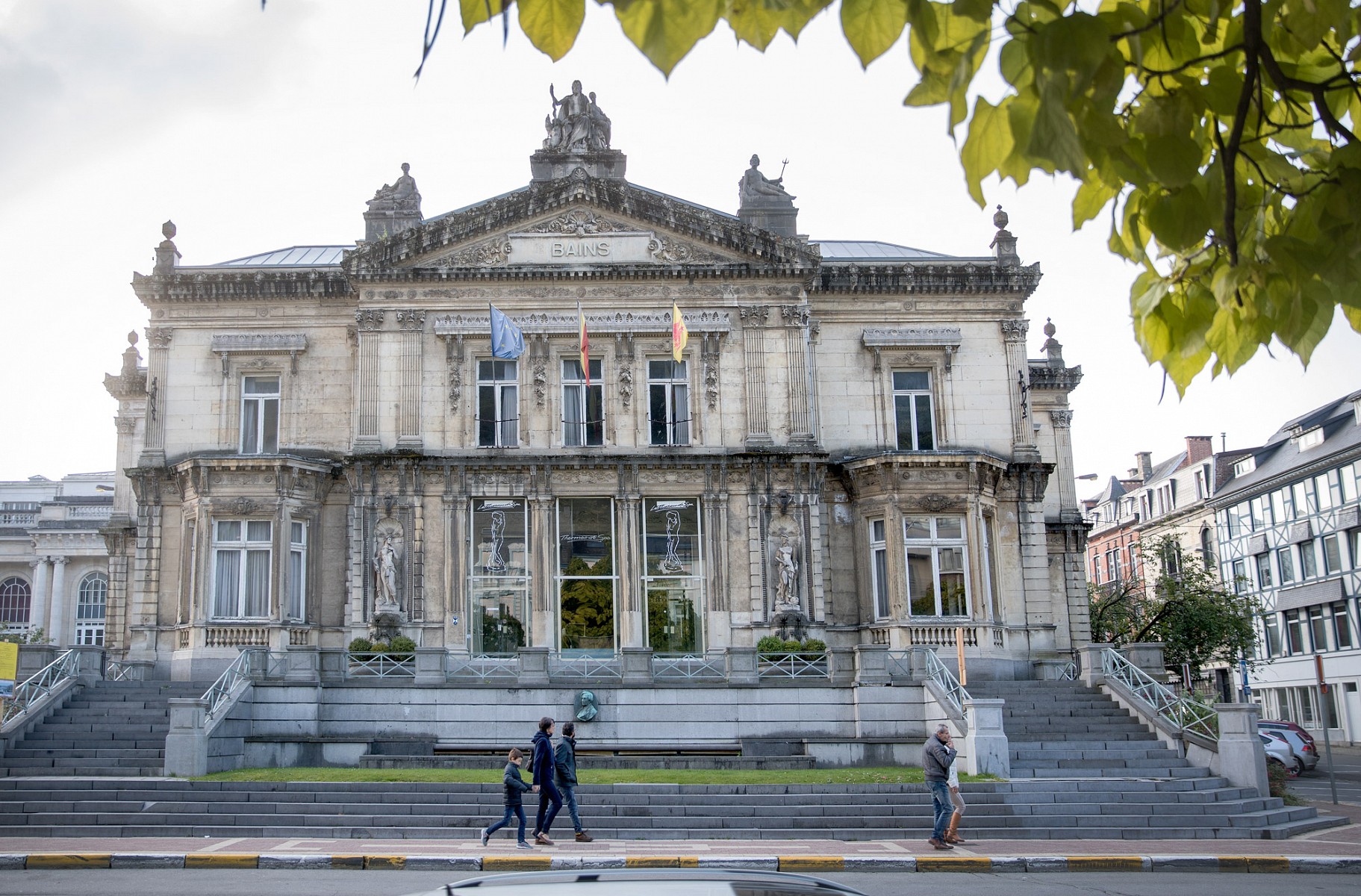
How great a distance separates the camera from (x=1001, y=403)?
119 ft

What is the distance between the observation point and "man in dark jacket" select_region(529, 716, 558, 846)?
19.3 m

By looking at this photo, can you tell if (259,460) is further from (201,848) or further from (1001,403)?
(1001,403)

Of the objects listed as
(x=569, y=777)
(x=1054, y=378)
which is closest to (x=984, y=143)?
(x=569, y=777)

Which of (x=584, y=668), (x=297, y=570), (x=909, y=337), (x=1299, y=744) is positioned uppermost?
(x=909, y=337)

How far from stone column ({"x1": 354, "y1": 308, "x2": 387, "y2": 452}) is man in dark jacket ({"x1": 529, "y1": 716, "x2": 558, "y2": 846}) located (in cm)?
1649

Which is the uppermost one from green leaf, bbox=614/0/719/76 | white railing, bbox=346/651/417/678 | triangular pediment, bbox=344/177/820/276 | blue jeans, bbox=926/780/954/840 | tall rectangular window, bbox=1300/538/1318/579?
triangular pediment, bbox=344/177/820/276

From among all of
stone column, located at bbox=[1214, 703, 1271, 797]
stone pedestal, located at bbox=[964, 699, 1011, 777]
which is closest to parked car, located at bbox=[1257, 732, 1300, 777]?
stone column, located at bbox=[1214, 703, 1271, 797]

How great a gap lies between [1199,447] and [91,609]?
70.6 metres

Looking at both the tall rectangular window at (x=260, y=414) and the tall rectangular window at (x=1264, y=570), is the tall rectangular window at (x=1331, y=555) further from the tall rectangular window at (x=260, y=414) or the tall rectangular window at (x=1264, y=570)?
the tall rectangular window at (x=260, y=414)

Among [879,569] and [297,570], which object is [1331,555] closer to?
[879,569]

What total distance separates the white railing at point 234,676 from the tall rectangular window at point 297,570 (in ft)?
11.8

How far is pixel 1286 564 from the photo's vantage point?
63.2m

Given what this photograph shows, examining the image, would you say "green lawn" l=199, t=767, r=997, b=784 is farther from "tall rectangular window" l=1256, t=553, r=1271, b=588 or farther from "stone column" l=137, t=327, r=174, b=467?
"tall rectangular window" l=1256, t=553, r=1271, b=588

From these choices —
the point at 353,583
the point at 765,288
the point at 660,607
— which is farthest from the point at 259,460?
the point at 765,288
